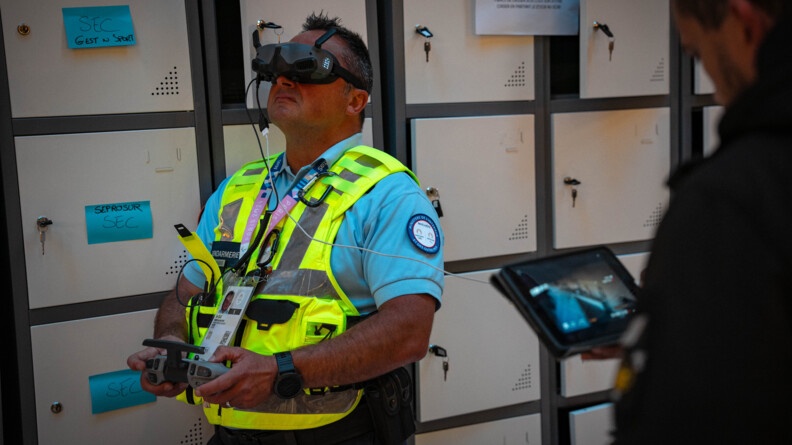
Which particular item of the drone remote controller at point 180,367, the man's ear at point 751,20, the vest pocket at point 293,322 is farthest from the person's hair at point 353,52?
the man's ear at point 751,20

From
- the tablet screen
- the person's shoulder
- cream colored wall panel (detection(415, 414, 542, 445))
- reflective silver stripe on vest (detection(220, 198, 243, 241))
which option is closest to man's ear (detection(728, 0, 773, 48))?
the person's shoulder

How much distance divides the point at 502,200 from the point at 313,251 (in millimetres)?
1030

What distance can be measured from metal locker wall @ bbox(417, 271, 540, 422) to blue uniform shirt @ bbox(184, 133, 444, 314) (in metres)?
0.73

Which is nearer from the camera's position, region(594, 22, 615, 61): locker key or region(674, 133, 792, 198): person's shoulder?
region(674, 133, 792, 198): person's shoulder

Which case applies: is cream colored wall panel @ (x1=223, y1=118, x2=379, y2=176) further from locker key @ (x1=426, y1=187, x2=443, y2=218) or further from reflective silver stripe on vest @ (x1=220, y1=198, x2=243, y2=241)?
locker key @ (x1=426, y1=187, x2=443, y2=218)

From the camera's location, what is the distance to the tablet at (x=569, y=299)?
1.08 meters

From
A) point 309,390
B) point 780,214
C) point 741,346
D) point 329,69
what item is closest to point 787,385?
point 741,346

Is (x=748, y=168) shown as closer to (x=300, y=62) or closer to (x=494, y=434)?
(x=300, y=62)

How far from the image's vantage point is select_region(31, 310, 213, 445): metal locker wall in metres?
2.20

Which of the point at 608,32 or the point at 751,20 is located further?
the point at 608,32

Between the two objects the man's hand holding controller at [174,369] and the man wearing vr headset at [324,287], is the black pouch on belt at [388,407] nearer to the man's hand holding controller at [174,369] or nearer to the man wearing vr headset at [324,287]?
the man wearing vr headset at [324,287]

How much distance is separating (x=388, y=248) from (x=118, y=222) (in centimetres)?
90

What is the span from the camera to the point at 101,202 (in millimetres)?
2221

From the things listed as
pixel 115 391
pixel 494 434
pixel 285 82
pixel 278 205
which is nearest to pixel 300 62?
pixel 285 82
